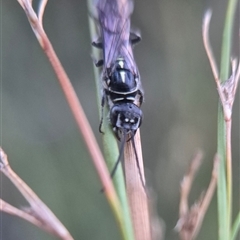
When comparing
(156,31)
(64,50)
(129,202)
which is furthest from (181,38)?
(129,202)

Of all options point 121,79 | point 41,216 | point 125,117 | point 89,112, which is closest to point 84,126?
point 41,216

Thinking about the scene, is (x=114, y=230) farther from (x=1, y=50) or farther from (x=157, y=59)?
(x=1, y=50)

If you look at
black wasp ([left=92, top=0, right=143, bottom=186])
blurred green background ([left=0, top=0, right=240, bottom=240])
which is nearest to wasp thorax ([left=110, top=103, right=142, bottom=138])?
black wasp ([left=92, top=0, right=143, bottom=186])

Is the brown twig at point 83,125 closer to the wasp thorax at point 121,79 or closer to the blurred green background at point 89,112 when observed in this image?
the wasp thorax at point 121,79

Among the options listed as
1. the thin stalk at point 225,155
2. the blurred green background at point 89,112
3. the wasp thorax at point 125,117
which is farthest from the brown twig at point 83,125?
the blurred green background at point 89,112

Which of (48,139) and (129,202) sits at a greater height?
(129,202)

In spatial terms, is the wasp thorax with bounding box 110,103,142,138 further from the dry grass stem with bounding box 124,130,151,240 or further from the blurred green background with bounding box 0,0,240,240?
the blurred green background with bounding box 0,0,240,240

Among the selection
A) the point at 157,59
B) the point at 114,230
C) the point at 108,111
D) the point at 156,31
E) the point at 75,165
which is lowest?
the point at 114,230
